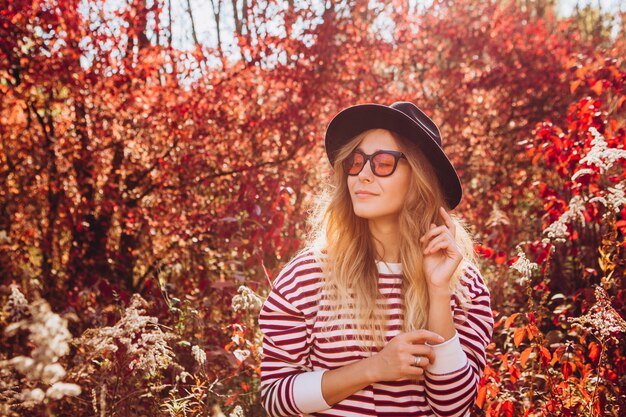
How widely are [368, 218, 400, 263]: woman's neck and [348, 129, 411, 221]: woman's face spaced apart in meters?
0.05

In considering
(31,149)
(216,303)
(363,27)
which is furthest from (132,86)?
(363,27)

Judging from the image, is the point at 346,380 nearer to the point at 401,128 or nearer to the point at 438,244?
the point at 438,244

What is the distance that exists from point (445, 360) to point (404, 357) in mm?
162

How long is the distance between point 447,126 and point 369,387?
6.54 meters

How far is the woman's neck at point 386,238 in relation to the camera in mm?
2336

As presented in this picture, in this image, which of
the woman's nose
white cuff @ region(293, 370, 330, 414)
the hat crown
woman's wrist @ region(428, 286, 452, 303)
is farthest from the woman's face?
white cuff @ region(293, 370, 330, 414)

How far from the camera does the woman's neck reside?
2.34 metres

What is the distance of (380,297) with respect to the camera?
2184 millimetres

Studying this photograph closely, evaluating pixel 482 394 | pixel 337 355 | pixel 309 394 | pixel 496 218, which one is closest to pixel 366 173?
pixel 337 355

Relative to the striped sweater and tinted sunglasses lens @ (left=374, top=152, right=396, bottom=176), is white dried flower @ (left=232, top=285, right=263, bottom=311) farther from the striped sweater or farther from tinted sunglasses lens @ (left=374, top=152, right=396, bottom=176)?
tinted sunglasses lens @ (left=374, top=152, right=396, bottom=176)

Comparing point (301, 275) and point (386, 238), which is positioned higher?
point (386, 238)

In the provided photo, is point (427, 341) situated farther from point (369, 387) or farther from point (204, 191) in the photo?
point (204, 191)

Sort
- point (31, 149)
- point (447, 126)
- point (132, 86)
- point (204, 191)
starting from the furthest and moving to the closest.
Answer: point (447, 126)
point (204, 191)
point (31, 149)
point (132, 86)

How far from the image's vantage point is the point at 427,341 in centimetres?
199
